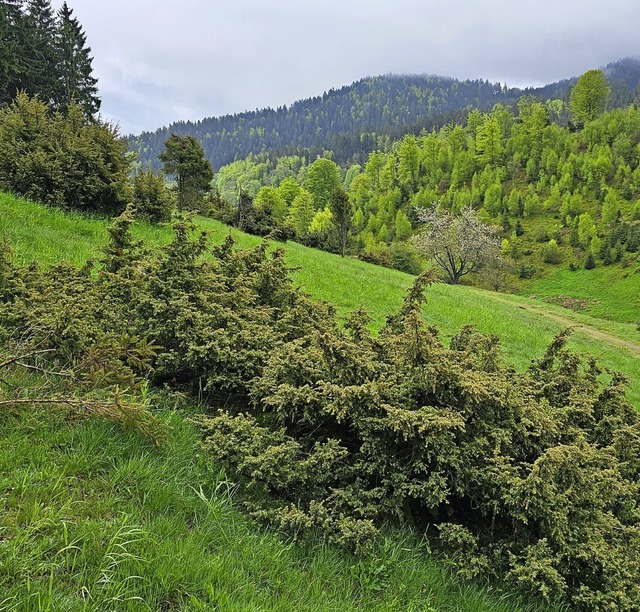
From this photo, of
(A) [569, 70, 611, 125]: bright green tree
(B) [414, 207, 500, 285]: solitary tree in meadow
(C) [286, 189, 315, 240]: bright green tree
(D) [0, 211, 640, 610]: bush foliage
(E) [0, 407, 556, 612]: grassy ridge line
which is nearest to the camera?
(E) [0, 407, 556, 612]: grassy ridge line

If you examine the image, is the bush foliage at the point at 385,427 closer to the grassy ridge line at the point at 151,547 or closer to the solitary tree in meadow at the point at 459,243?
the grassy ridge line at the point at 151,547

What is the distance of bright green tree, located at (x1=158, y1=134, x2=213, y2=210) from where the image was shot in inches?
1384

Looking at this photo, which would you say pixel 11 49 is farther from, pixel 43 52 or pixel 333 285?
pixel 333 285

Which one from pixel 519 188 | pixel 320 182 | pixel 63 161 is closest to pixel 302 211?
pixel 320 182

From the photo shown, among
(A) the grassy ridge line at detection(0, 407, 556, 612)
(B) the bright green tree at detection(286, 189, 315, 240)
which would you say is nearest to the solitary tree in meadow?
(B) the bright green tree at detection(286, 189, 315, 240)

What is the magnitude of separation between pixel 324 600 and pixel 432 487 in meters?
1.04

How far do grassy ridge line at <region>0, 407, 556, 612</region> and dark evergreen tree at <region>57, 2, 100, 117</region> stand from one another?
49.7 meters

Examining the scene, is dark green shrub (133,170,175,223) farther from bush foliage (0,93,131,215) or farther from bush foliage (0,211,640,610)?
bush foliage (0,211,640,610)

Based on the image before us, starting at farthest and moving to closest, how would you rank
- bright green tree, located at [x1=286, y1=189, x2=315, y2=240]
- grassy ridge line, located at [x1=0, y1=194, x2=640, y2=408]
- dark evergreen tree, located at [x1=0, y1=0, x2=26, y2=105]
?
bright green tree, located at [x1=286, y1=189, x2=315, y2=240]
dark evergreen tree, located at [x1=0, y1=0, x2=26, y2=105]
grassy ridge line, located at [x1=0, y1=194, x2=640, y2=408]

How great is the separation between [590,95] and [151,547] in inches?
4979

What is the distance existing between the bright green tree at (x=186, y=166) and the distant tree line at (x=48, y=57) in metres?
10.3

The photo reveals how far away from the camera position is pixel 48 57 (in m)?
Result: 44.5

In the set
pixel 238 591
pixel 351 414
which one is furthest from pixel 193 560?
pixel 351 414

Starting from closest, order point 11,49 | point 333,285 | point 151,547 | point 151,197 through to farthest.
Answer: point 151,547
point 151,197
point 333,285
point 11,49
